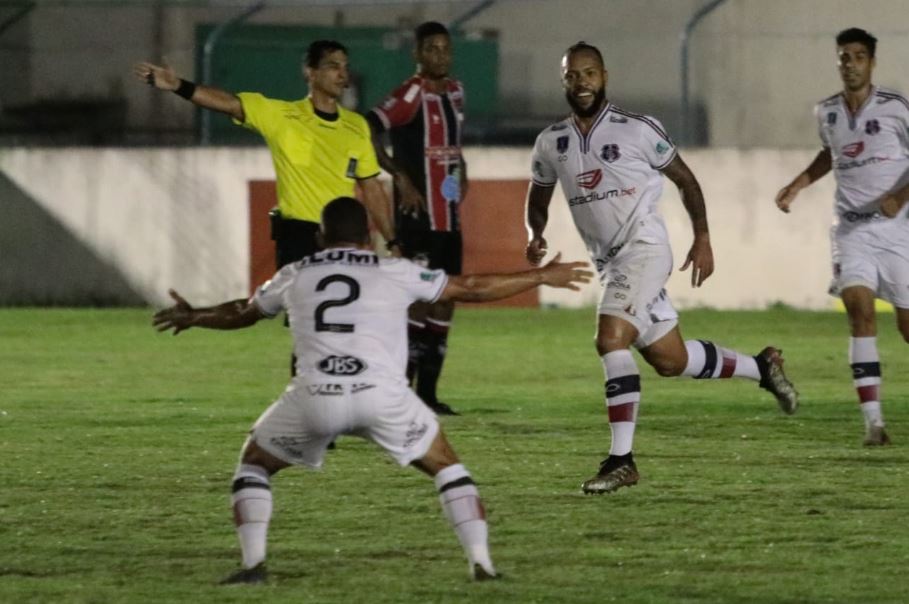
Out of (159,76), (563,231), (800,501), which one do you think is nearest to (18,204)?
(563,231)

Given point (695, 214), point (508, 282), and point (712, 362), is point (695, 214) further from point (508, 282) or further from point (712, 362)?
point (508, 282)

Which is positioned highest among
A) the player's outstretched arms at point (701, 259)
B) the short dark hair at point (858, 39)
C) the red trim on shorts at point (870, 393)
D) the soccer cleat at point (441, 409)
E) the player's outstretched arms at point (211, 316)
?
the short dark hair at point (858, 39)

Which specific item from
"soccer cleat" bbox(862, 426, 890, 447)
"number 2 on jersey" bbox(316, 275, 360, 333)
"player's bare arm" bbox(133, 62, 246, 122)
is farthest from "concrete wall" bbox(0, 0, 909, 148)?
"number 2 on jersey" bbox(316, 275, 360, 333)

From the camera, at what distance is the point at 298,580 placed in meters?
6.92

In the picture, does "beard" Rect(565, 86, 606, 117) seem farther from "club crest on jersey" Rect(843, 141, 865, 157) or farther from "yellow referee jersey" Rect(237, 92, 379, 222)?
"club crest on jersey" Rect(843, 141, 865, 157)

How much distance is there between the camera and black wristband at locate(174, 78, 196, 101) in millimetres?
9781

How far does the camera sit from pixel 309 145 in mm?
10602

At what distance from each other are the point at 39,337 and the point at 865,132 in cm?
981

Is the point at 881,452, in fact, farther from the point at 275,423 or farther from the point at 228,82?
the point at 228,82

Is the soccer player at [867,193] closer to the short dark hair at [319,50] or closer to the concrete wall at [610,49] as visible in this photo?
the short dark hair at [319,50]

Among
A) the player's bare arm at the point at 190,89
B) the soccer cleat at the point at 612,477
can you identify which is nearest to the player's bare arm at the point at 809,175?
the soccer cleat at the point at 612,477

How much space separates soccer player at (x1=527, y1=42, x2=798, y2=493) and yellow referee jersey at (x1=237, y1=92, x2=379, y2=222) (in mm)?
1409

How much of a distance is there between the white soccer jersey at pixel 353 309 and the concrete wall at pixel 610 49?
15.8 meters

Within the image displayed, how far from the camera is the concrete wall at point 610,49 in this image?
956 inches
